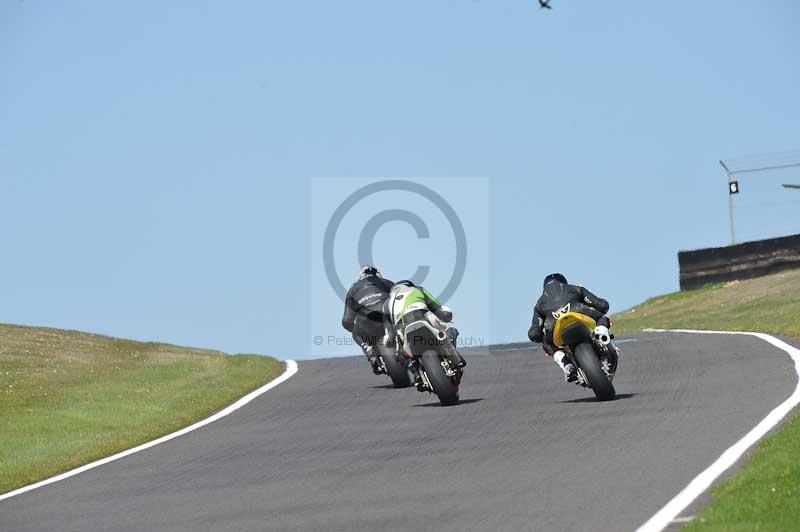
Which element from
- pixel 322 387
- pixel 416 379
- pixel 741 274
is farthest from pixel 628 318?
pixel 416 379

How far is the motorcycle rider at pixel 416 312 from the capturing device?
16.6m

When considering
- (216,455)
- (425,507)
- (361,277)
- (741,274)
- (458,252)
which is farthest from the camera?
(741,274)

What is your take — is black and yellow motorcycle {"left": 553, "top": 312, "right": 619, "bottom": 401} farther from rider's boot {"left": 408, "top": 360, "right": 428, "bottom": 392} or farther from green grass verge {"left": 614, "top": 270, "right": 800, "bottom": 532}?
green grass verge {"left": 614, "top": 270, "right": 800, "bottom": 532}

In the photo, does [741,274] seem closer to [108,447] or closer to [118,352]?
[118,352]

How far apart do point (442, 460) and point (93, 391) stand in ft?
36.7

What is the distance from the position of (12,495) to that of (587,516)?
19.0ft

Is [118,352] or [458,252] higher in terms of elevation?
[458,252]

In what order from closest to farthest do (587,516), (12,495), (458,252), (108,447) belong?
(587,516), (12,495), (108,447), (458,252)

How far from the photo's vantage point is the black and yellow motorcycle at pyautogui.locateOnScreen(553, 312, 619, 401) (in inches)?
607

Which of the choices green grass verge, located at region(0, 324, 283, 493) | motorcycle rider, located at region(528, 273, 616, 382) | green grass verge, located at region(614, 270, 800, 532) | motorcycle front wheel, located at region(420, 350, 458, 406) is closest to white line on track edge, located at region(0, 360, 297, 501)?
green grass verge, located at region(0, 324, 283, 493)

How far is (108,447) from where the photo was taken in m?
16.4

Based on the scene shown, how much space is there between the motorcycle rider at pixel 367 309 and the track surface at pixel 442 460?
0.76 meters

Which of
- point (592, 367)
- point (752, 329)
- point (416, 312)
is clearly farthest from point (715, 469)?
point (752, 329)

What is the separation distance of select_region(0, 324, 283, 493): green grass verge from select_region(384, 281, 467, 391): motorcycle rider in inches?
116
